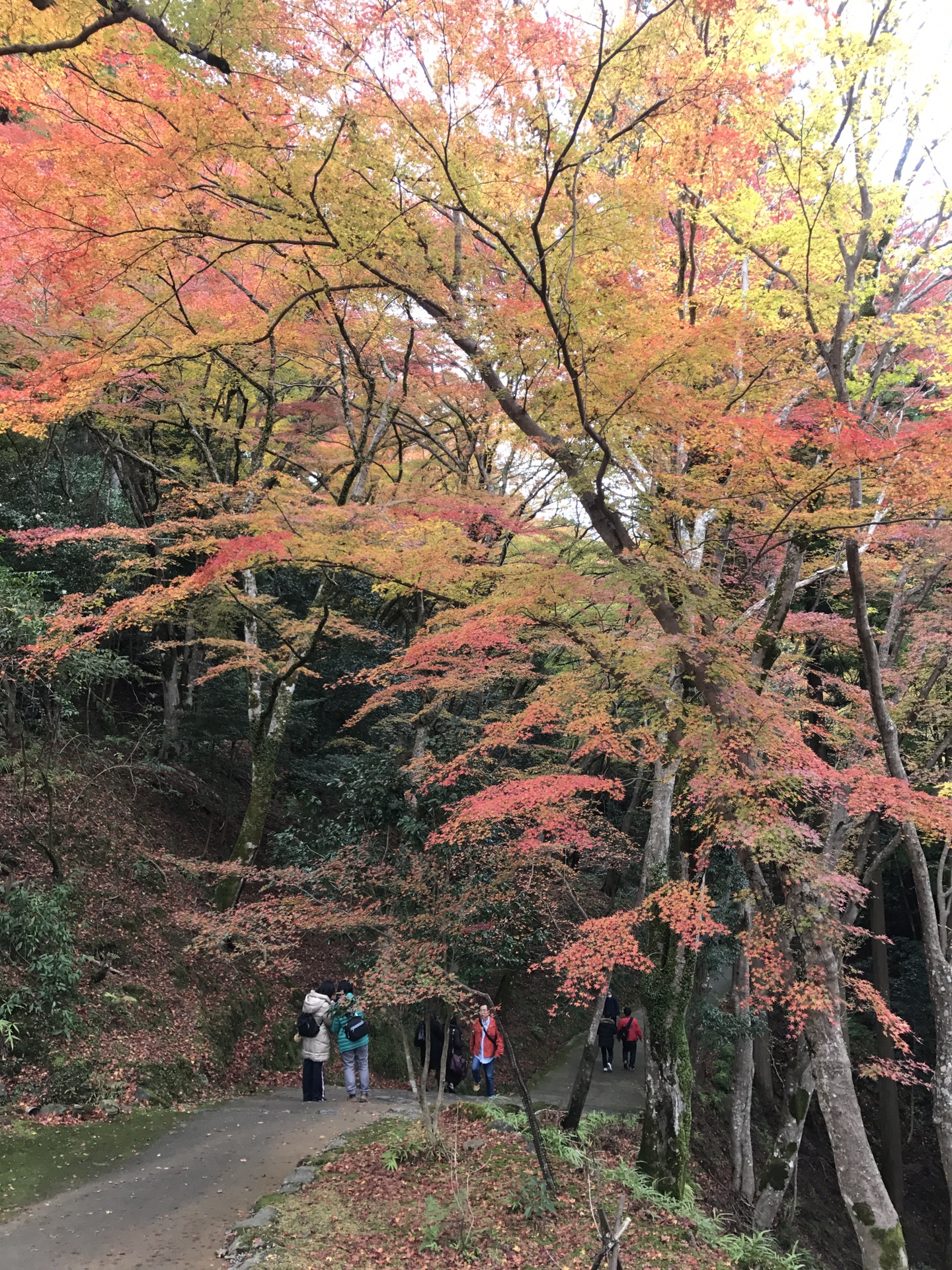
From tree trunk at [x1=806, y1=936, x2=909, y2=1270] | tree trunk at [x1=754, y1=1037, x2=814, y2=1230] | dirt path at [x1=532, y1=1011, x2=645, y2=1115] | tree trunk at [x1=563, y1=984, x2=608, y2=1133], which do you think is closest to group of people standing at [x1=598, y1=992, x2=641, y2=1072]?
dirt path at [x1=532, y1=1011, x2=645, y2=1115]

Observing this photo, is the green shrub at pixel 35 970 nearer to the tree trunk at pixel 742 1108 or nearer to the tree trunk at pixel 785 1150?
the tree trunk at pixel 785 1150

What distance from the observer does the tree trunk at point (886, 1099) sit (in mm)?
13250

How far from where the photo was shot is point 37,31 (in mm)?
4758

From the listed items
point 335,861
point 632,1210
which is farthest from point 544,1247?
point 335,861

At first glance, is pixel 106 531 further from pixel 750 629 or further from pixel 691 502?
pixel 750 629

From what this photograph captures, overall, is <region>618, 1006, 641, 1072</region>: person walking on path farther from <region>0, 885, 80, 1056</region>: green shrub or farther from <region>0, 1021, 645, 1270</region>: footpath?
<region>0, 885, 80, 1056</region>: green shrub

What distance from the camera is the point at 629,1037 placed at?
13.2 meters

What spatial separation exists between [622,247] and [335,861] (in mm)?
7176

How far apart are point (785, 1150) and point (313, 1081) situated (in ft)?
23.8

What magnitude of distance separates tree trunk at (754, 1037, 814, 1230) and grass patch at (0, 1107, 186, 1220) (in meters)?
8.70

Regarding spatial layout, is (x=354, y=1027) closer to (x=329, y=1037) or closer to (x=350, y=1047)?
(x=350, y=1047)

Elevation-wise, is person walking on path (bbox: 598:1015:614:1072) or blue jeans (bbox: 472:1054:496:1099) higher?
blue jeans (bbox: 472:1054:496:1099)

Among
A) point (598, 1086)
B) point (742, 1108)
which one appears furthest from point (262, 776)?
point (742, 1108)

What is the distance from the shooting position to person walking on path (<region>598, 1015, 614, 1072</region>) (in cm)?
1251
